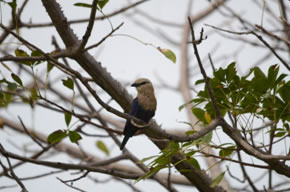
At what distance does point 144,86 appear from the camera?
367 centimetres

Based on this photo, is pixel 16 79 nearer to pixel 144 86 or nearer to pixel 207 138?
pixel 207 138

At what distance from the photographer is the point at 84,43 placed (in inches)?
71.9

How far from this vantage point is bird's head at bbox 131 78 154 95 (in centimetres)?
361

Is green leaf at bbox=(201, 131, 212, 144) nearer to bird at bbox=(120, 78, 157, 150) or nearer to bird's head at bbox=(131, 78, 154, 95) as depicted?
bird at bbox=(120, 78, 157, 150)

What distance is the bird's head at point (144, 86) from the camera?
11.8 feet

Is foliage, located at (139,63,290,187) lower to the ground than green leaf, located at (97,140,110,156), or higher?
lower

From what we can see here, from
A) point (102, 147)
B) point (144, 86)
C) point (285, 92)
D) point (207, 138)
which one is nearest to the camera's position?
point (207, 138)

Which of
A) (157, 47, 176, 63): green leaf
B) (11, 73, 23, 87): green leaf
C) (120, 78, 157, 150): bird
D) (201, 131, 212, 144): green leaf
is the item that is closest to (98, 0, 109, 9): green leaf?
(157, 47, 176, 63): green leaf

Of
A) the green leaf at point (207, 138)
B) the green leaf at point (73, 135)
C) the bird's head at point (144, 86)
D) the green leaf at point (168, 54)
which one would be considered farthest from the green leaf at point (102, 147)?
the green leaf at point (207, 138)

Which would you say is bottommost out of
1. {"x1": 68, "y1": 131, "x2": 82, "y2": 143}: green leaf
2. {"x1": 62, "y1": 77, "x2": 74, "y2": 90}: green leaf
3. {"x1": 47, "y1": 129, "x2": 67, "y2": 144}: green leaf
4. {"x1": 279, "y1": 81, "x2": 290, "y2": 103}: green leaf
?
{"x1": 279, "y1": 81, "x2": 290, "y2": 103}: green leaf

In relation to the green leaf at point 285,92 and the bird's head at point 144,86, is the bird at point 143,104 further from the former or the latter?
the green leaf at point 285,92

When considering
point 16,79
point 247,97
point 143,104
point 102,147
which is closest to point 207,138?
point 247,97

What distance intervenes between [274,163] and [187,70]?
5011mm

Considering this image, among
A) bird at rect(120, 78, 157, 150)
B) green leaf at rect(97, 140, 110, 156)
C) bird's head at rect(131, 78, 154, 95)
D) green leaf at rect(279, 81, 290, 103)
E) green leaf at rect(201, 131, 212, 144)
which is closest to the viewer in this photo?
green leaf at rect(201, 131, 212, 144)
